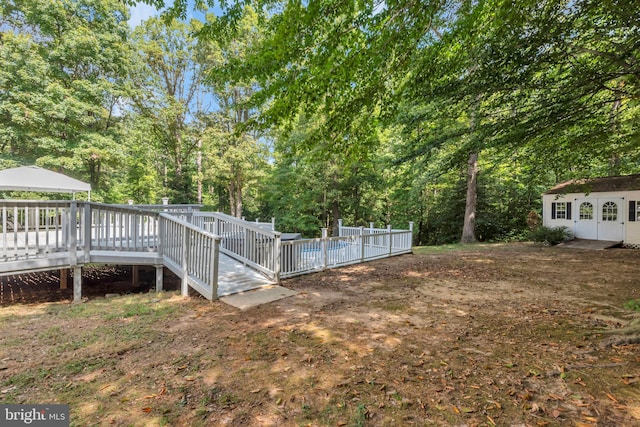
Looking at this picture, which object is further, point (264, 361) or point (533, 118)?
point (533, 118)

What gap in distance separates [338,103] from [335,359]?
11.7 feet

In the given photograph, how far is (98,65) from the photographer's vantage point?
14398mm

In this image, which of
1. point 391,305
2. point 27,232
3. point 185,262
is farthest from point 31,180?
point 391,305

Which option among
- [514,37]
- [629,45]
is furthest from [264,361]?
[629,45]

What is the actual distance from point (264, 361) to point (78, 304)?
14.2 ft

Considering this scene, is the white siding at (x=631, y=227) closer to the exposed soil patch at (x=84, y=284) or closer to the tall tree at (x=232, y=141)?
the exposed soil patch at (x=84, y=284)

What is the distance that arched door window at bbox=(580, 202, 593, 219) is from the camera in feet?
41.1

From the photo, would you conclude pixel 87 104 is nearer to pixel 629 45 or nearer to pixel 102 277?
A: pixel 102 277

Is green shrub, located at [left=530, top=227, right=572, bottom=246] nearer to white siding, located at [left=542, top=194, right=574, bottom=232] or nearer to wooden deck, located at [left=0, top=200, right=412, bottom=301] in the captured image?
white siding, located at [left=542, top=194, right=574, bottom=232]

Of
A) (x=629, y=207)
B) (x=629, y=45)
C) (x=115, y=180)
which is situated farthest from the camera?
(x=115, y=180)

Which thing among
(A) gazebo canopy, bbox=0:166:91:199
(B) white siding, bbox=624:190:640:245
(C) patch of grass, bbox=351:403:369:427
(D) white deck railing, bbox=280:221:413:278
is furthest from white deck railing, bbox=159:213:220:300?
(B) white siding, bbox=624:190:640:245

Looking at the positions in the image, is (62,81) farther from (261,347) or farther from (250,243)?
(261,347)

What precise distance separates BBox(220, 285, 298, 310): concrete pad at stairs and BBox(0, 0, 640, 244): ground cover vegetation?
2593 mm
